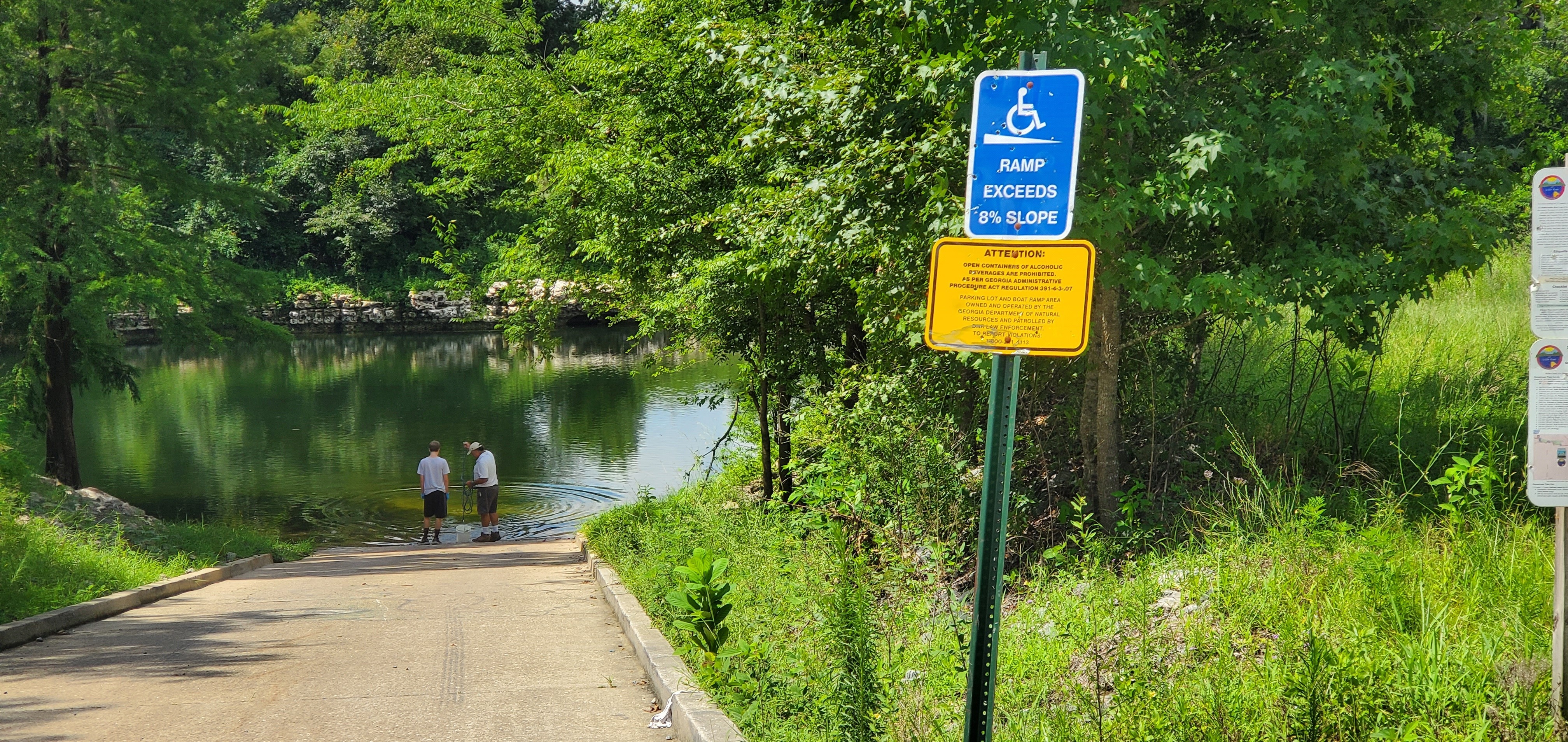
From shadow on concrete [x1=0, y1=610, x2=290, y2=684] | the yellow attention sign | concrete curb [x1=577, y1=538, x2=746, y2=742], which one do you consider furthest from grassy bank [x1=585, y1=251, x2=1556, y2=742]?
shadow on concrete [x1=0, y1=610, x2=290, y2=684]

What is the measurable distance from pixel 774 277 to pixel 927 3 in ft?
17.5

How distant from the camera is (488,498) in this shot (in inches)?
742

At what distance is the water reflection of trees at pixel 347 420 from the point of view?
2598 cm

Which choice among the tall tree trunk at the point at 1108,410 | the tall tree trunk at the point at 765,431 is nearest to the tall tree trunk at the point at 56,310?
the tall tree trunk at the point at 765,431

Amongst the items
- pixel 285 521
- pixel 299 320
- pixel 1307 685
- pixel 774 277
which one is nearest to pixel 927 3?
pixel 1307 685

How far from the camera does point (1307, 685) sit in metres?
3.93

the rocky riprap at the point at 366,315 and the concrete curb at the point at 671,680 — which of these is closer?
the concrete curb at the point at 671,680

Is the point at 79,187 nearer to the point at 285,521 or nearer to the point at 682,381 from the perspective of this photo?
the point at 285,521

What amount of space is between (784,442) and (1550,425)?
436 inches

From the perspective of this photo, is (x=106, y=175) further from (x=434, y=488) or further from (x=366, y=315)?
(x=366, y=315)

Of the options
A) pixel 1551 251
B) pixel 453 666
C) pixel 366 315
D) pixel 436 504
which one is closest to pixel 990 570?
pixel 1551 251

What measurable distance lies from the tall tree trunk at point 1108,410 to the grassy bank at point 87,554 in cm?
795

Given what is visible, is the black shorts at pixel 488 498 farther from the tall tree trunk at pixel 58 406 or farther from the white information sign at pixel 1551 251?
the white information sign at pixel 1551 251

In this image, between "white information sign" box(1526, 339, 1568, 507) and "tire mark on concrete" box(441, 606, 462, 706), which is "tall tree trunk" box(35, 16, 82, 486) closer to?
"tire mark on concrete" box(441, 606, 462, 706)
